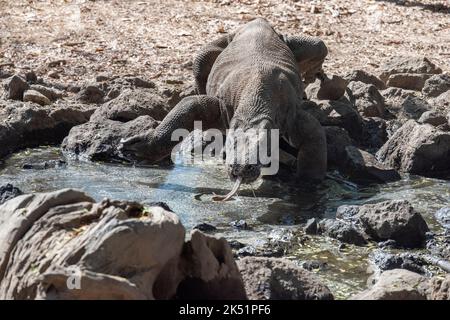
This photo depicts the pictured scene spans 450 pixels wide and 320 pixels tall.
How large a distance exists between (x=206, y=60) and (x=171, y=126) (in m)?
1.53

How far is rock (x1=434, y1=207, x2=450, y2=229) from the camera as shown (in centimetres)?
643

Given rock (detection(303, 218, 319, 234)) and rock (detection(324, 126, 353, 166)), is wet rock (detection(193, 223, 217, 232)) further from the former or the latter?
rock (detection(324, 126, 353, 166))

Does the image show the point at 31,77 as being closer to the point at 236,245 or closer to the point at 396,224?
the point at 236,245

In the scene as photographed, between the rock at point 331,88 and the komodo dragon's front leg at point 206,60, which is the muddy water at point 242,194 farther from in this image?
the rock at point 331,88

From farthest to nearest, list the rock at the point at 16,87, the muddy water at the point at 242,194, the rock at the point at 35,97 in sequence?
the rock at the point at 16,87 → the rock at the point at 35,97 → the muddy water at the point at 242,194

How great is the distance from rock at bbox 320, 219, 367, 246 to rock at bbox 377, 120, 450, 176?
6.09ft

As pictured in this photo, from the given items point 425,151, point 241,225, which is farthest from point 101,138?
point 425,151

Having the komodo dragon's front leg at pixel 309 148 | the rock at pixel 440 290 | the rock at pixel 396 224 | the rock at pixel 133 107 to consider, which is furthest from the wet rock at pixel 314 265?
the rock at pixel 133 107

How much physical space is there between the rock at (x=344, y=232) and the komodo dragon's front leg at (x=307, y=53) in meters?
3.17

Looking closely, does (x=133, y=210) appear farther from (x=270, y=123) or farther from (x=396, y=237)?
(x=270, y=123)

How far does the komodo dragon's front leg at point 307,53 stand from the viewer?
8.98 meters

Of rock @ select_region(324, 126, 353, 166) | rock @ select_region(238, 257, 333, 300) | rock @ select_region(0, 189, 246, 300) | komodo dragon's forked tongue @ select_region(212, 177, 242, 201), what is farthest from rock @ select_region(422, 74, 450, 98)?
rock @ select_region(0, 189, 246, 300)

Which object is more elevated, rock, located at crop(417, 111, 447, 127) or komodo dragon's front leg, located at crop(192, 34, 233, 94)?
komodo dragon's front leg, located at crop(192, 34, 233, 94)

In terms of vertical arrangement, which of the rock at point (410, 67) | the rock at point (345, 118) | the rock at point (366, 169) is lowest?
the rock at point (366, 169)
